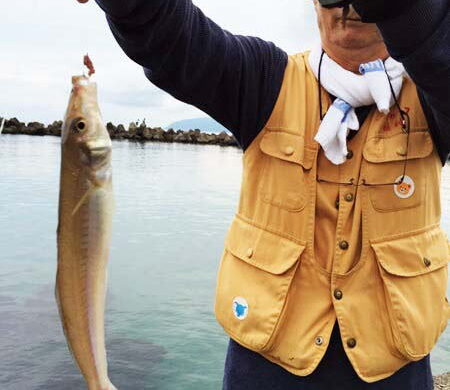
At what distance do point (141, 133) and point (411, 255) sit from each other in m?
53.3

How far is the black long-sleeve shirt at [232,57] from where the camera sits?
5.22 ft

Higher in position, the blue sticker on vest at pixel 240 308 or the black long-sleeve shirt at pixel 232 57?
the black long-sleeve shirt at pixel 232 57

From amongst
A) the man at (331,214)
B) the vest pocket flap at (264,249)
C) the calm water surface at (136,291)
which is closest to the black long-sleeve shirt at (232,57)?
the man at (331,214)

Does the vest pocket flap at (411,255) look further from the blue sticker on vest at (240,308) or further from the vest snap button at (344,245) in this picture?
the blue sticker on vest at (240,308)

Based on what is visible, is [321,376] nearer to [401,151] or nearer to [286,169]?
[286,169]

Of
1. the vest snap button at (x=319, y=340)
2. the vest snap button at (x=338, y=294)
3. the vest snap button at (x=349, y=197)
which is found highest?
the vest snap button at (x=349, y=197)

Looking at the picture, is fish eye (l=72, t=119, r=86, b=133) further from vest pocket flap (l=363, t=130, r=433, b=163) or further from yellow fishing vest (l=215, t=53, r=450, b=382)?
vest pocket flap (l=363, t=130, r=433, b=163)

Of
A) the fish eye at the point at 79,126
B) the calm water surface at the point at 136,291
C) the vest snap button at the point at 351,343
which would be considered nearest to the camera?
the fish eye at the point at 79,126

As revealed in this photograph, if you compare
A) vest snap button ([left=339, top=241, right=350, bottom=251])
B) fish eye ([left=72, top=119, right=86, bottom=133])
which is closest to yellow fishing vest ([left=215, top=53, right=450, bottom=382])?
vest snap button ([left=339, top=241, right=350, bottom=251])

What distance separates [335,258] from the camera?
2266 millimetres

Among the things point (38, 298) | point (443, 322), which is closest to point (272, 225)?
point (443, 322)

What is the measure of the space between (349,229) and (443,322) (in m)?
0.60

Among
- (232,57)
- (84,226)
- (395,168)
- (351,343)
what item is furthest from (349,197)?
(84,226)

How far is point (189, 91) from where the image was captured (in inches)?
86.6
